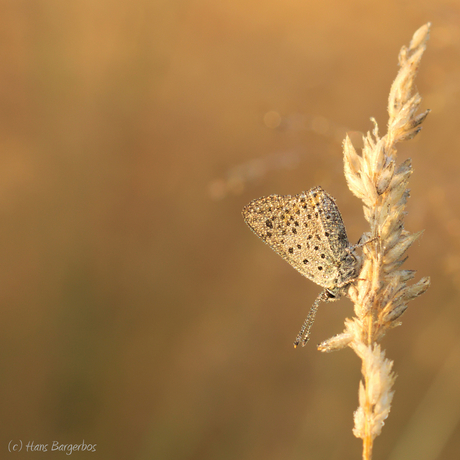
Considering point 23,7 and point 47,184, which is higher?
point 23,7

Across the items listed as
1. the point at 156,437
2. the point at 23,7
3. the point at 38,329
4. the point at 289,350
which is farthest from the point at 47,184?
the point at 289,350

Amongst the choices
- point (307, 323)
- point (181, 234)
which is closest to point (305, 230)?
point (307, 323)

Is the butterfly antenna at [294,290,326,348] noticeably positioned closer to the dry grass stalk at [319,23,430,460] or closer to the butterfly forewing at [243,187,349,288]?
the butterfly forewing at [243,187,349,288]

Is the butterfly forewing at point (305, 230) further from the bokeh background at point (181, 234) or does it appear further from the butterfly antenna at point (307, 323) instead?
the bokeh background at point (181, 234)

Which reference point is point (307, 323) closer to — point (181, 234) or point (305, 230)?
point (305, 230)

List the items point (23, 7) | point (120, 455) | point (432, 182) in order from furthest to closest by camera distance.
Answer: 1. point (23, 7)
2. point (120, 455)
3. point (432, 182)

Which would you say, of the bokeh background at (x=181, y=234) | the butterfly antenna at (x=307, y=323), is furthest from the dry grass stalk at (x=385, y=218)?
the bokeh background at (x=181, y=234)

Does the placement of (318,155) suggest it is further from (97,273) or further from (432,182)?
(97,273)
